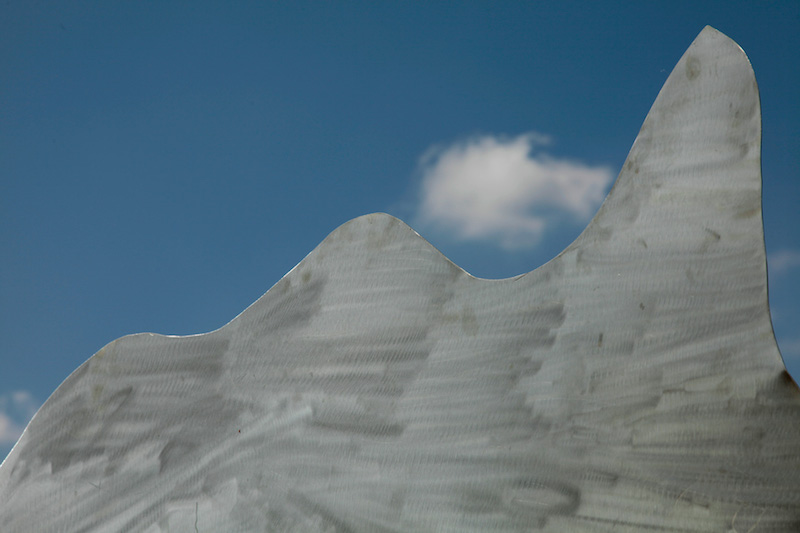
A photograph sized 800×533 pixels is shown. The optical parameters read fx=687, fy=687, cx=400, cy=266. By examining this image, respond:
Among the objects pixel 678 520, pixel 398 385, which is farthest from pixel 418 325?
pixel 678 520

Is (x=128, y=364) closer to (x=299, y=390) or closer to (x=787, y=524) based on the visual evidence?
(x=299, y=390)

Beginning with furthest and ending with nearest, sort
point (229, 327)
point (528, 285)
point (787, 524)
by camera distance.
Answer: point (229, 327) < point (528, 285) < point (787, 524)

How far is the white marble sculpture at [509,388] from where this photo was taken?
919 millimetres

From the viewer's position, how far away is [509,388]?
98 cm

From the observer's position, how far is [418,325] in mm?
1033

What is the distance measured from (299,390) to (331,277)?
0.18 metres

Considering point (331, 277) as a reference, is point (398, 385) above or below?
below

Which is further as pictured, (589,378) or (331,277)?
(331,277)

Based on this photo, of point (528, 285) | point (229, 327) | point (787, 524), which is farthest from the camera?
point (229, 327)

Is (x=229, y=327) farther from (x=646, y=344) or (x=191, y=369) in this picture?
(x=646, y=344)

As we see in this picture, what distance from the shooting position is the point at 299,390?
3.50 ft

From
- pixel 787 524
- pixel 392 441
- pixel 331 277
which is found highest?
pixel 331 277

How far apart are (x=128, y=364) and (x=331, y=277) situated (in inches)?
15.4

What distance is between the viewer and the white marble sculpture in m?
0.92
